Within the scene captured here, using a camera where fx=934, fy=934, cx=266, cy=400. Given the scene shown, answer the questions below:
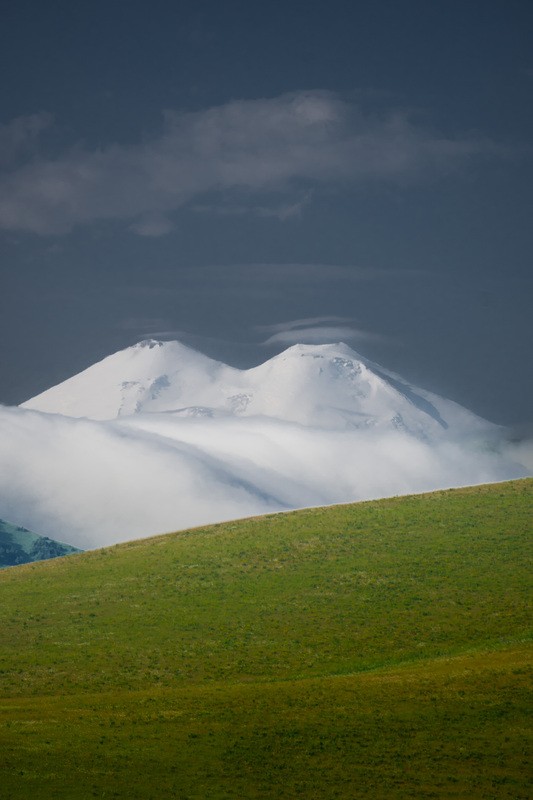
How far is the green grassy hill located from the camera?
40844 mm

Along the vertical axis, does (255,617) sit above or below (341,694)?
above

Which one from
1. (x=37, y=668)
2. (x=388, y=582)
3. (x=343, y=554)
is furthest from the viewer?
(x=343, y=554)

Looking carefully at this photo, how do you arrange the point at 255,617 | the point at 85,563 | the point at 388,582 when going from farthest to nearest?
the point at 85,563 → the point at 388,582 → the point at 255,617

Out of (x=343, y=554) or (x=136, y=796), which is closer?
(x=136, y=796)

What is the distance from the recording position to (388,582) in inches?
2980

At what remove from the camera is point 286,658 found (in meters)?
61.6

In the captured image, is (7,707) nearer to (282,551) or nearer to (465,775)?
(465,775)

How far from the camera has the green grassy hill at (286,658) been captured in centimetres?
4084

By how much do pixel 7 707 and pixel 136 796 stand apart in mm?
15603

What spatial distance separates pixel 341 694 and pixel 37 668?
21617mm

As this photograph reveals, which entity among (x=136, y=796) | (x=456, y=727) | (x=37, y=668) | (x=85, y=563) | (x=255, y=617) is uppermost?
(x=85, y=563)

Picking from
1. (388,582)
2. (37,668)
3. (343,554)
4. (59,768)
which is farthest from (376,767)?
(343,554)

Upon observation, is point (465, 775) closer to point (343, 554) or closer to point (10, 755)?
point (10, 755)

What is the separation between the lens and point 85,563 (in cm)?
9125
